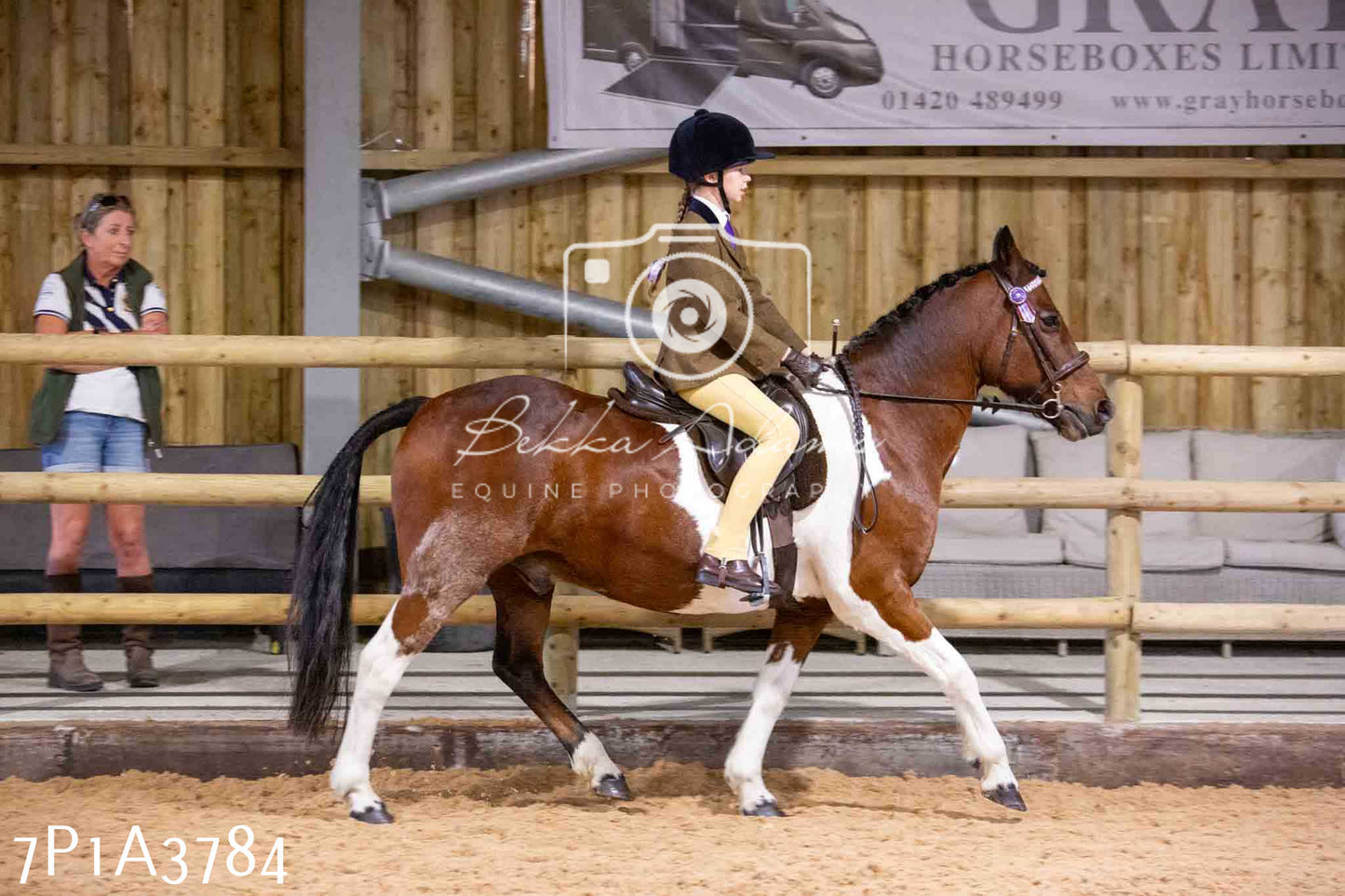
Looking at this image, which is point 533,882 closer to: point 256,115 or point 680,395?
point 680,395

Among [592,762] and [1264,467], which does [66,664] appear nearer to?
[592,762]

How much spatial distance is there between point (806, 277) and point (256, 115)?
137 inches

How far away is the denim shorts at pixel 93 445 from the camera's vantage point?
4996 millimetres

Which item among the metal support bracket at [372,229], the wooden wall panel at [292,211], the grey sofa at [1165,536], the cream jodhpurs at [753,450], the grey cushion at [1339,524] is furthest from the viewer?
the wooden wall panel at [292,211]

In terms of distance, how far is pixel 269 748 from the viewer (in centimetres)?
449

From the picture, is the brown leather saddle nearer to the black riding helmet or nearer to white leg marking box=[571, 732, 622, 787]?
the black riding helmet

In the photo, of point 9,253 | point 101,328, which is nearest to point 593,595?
point 101,328

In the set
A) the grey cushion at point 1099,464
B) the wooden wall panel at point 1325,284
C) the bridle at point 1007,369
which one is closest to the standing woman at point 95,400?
the bridle at point 1007,369

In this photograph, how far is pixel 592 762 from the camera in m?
4.19

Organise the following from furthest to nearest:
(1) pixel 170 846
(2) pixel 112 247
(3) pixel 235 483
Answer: (2) pixel 112 247 < (3) pixel 235 483 < (1) pixel 170 846

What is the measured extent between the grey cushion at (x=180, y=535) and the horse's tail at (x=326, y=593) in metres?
2.79

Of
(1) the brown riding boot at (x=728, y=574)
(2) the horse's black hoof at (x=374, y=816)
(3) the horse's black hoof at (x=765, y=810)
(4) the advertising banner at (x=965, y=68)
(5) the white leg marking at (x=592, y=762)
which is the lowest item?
(3) the horse's black hoof at (x=765, y=810)

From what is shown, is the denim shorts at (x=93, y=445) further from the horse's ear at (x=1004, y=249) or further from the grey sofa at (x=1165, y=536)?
the grey sofa at (x=1165, y=536)

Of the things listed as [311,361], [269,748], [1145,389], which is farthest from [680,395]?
[1145,389]
